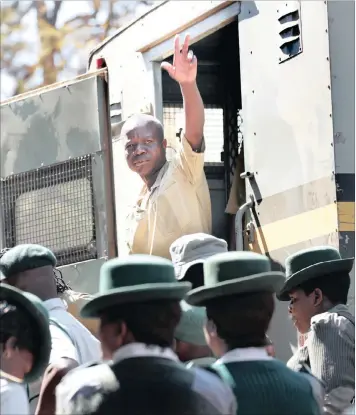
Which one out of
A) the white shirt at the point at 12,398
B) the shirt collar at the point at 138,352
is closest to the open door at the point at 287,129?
the shirt collar at the point at 138,352

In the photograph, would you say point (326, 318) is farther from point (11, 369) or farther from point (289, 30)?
point (289, 30)

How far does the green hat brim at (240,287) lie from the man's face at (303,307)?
1037 mm

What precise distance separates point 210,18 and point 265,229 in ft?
4.58

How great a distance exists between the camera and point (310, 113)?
6.43m

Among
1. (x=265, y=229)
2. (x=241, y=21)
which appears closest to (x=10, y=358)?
(x=265, y=229)

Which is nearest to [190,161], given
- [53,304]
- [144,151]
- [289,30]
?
[144,151]

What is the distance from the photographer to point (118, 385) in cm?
388

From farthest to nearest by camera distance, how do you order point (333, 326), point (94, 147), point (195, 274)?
point (94, 147) < point (195, 274) < point (333, 326)

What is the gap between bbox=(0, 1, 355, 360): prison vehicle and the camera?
20.8 feet

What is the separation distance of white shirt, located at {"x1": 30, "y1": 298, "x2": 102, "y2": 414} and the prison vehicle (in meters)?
1.59

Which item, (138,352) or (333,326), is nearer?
(138,352)

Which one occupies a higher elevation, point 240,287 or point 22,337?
point 240,287

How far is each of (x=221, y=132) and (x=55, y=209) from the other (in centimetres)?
122

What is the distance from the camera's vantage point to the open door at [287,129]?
6340 mm
